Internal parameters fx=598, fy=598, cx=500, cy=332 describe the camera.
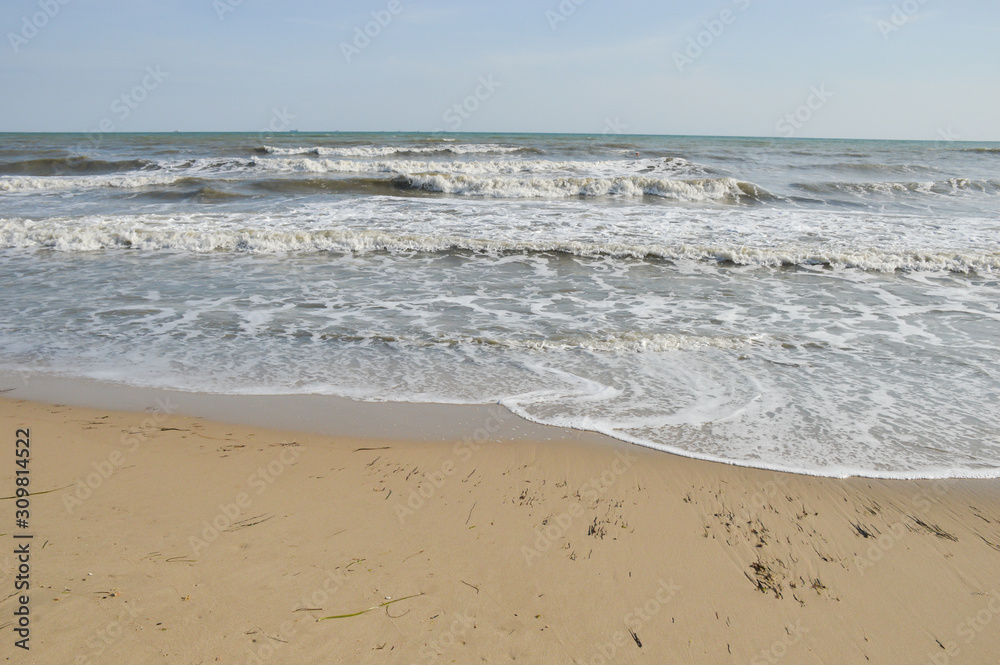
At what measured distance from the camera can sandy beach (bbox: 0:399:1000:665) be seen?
225cm

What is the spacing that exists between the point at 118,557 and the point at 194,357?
3021mm

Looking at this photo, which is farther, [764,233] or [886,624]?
[764,233]

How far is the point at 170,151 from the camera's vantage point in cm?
3431

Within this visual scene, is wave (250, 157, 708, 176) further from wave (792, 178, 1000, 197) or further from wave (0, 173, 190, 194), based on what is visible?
wave (0, 173, 190, 194)

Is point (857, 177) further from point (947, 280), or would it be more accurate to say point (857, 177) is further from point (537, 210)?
point (947, 280)

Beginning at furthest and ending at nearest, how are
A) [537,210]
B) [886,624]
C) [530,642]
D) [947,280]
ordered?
1. [537,210]
2. [947,280]
3. [886,624]
4. [530,642]

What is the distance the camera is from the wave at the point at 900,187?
20.0 m

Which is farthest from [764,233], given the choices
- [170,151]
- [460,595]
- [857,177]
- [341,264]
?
[170,151]
